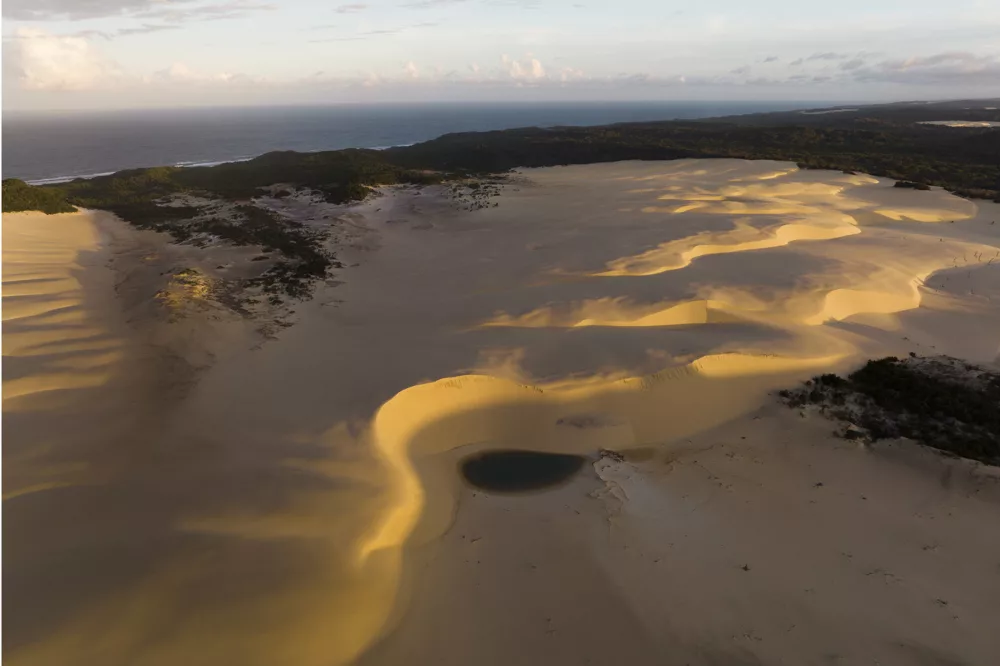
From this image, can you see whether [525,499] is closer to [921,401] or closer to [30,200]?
[921,401]

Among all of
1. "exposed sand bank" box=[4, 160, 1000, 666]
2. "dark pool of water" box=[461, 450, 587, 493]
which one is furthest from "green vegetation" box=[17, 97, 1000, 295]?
"dark pool of water" box=[461, 450, 587, 493]

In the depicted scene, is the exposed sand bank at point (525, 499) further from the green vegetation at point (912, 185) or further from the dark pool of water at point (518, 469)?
the green vegetation at point (912, 185)

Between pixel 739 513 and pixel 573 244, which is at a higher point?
pixel 573 244

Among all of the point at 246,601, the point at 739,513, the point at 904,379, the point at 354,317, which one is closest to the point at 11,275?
the point at 354,317

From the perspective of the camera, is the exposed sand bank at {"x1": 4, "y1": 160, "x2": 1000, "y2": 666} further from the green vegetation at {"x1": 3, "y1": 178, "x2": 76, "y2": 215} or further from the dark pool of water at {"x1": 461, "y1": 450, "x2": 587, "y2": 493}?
the green vegetation at {"x1": 3, "y1": 178, "x2": 76, "y2": 215}

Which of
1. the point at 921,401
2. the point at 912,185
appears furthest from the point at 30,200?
the point at 912,185

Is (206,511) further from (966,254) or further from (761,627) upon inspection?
(966,254)

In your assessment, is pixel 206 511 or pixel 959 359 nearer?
pixel 206 511
